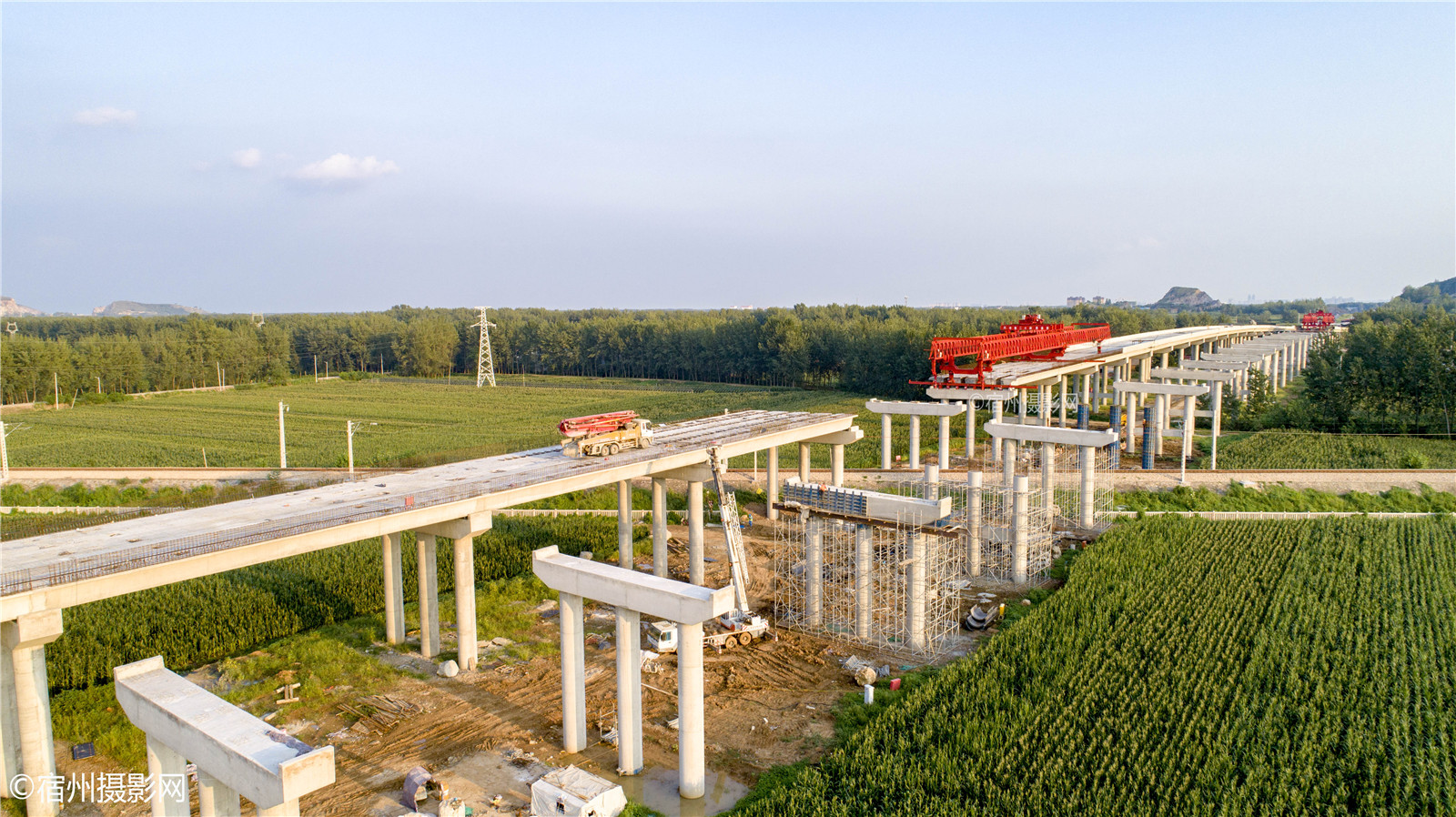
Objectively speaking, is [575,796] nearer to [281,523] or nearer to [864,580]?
[281,523]

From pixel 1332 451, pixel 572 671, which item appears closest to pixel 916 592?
pixel 572 671

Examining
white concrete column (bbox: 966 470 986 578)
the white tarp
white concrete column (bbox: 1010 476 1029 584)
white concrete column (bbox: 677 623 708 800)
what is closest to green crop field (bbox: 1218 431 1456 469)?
white concrete column (bbox: 1010 476 1029 584)

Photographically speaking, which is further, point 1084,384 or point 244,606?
point 1084,384

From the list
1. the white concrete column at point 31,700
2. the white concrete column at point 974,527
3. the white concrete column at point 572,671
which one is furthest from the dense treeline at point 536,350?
the white concrete column at point 31,700

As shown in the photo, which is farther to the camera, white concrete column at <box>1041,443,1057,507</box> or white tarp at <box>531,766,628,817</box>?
white concrete column at <box>1041,443,1057,507</box>

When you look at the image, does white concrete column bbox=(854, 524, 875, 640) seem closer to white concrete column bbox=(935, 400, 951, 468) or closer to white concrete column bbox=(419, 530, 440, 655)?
white concrete column bbox=(419, 530, 440, 655)

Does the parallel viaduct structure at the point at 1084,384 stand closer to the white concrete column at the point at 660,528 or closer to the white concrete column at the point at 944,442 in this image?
the white concrete column at the point at 944,442

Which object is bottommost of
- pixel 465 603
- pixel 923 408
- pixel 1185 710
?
pixel 1185 710
